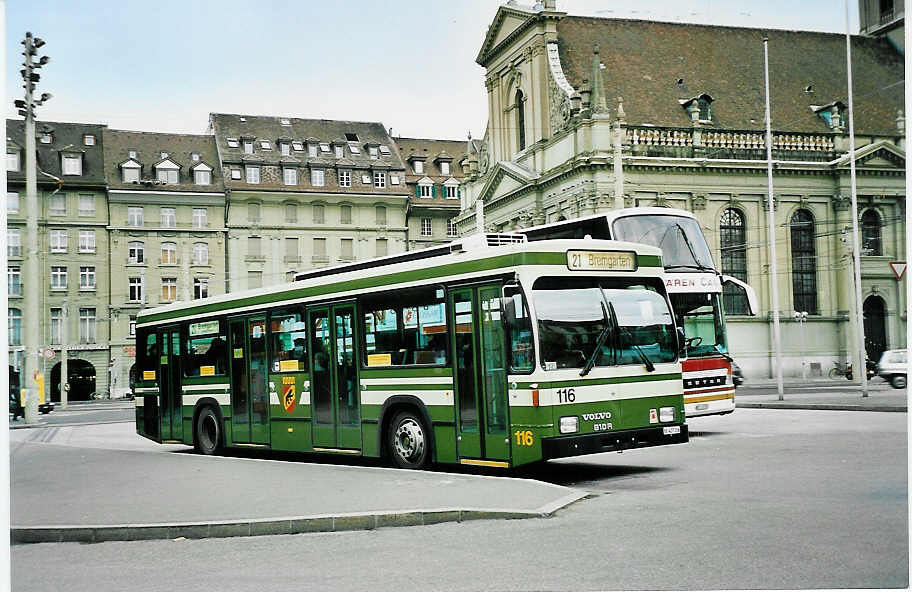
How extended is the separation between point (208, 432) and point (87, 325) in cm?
290

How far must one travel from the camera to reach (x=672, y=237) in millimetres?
17031

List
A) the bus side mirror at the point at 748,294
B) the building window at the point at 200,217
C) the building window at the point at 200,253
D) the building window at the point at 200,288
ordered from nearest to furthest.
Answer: the building window at the point at 200,217
the building window at the point at 200,253
the building window at the point at 200,288
the bus side mirror at the point at 748,294

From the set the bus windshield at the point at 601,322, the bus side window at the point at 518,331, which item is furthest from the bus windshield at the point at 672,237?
the bus side window at the point at 518,331

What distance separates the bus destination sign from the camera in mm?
10477

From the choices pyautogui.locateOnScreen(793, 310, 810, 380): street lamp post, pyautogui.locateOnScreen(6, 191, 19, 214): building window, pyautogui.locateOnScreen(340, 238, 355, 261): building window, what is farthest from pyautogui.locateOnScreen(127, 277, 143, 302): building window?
pyautogui.locateOnScreen(793, 310, 810, 380): street lamp post

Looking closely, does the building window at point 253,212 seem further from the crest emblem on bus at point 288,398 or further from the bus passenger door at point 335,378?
the crest emblem on bus at point 288,398

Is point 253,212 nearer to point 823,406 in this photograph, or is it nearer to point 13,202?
point 13,202

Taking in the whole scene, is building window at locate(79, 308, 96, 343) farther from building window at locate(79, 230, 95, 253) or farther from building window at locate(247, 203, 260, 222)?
building window at locate(247, 203, 260, 222)

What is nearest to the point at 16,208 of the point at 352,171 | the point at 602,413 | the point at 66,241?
the point at 66,241

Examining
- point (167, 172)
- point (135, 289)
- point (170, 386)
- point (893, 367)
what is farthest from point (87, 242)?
point (893, 367)

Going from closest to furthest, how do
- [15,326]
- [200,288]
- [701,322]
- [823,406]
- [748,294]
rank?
[15,326], [200,288], [701,322], [748,294], [823,406]

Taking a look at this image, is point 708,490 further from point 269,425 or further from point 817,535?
point 269,425

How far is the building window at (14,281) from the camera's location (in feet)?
31.1

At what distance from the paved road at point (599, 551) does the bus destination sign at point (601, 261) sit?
2.13 m
